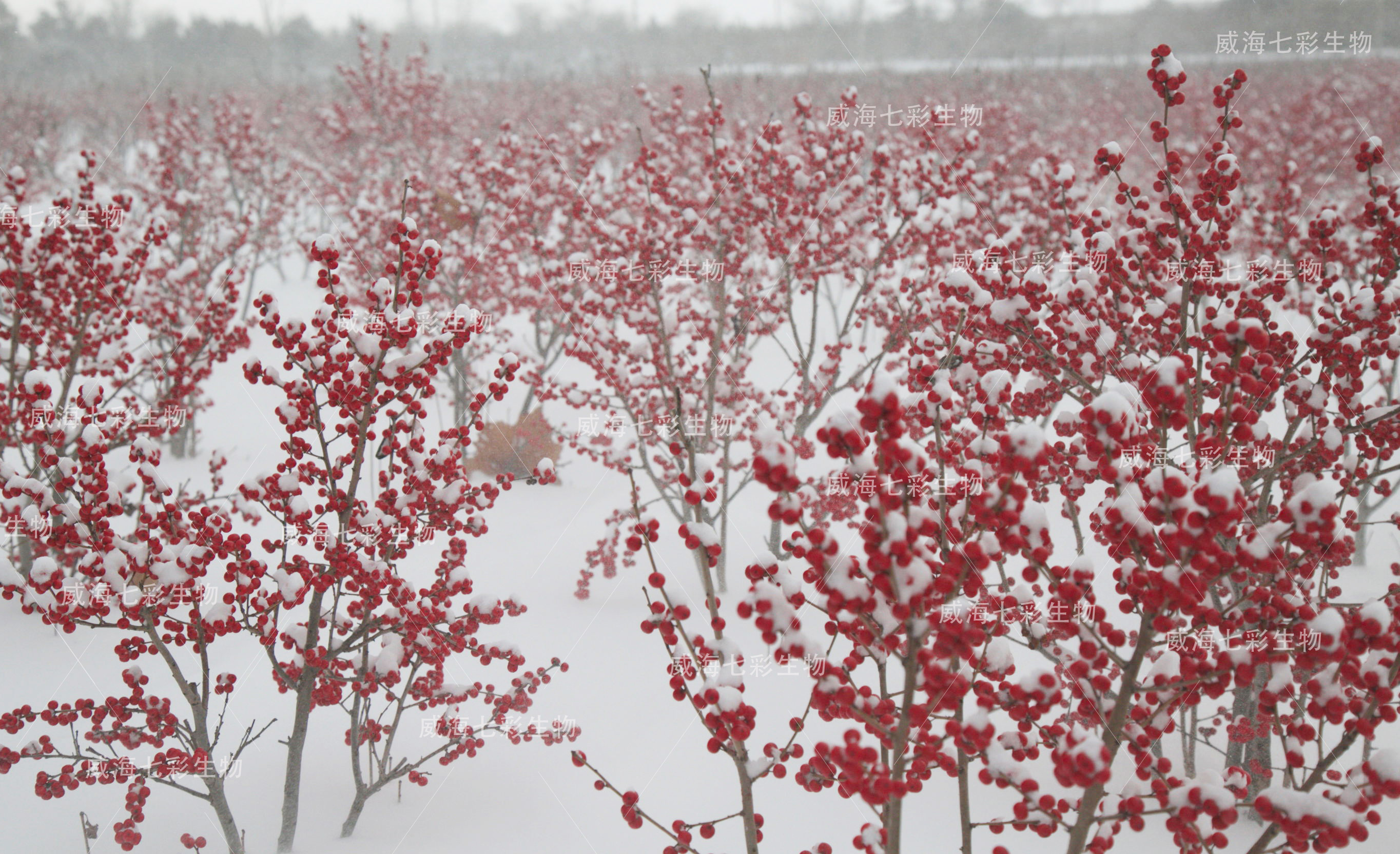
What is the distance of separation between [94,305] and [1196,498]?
219 inches

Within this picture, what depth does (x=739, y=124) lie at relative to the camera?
30.7ft

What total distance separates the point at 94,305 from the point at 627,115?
17.7 metres

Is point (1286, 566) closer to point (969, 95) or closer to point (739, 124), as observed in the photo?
point (739, 124)

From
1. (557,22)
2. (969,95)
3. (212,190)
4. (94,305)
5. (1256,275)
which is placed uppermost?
(557,22)

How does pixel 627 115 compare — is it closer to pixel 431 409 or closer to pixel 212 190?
pixel 212 190

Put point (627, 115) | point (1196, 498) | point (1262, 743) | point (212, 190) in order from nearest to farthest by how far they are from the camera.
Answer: point (1196, 498) < point (1262, 743) < point (212, 190) < point (627, 115)

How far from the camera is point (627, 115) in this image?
20438 millimetres

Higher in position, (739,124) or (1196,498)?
(739,124)

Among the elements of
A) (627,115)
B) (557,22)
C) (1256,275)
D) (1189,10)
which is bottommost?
(1256,275)

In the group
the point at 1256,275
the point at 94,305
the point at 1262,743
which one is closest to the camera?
the point at 1256,275

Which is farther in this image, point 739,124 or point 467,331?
point 739,124

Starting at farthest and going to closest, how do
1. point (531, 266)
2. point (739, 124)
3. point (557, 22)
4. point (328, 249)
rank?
1. point (557, 22)
2. point (531, 266)
3. point (739, 124)
4. point (328, 249)

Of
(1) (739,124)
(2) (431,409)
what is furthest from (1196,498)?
(2) (431,409)

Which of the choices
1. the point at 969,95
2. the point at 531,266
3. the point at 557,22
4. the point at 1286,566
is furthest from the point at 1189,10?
the point at 557,22
